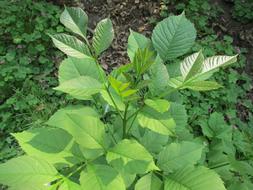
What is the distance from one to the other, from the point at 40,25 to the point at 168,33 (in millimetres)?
3582

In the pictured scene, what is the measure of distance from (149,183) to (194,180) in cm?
16

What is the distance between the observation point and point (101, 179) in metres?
1.06

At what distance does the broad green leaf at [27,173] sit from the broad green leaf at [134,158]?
195 mm

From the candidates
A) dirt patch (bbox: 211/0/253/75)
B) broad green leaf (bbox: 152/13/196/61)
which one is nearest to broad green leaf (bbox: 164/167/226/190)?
broad green leaf (bbox: 152/13/196/61)

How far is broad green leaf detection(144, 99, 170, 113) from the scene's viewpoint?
101 cm

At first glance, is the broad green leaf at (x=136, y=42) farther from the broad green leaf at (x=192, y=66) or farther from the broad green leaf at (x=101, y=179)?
the broad green leaf at (x=101, y=179)

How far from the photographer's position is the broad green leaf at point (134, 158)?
1060mm

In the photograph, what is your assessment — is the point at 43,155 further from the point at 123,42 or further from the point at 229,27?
the point at 229,27

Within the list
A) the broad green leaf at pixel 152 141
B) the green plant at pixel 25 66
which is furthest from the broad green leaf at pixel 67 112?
the green plant at pixel 25 66

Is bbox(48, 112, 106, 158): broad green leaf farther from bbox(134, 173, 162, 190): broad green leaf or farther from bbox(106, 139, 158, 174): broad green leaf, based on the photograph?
bbox(134, 173, 162, 190): broad green leaf

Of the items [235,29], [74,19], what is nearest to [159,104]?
[74,19]

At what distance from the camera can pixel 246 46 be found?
477cm

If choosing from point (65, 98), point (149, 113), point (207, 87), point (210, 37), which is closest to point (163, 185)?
point (149, 113)

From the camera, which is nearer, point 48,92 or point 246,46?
point 48,92
